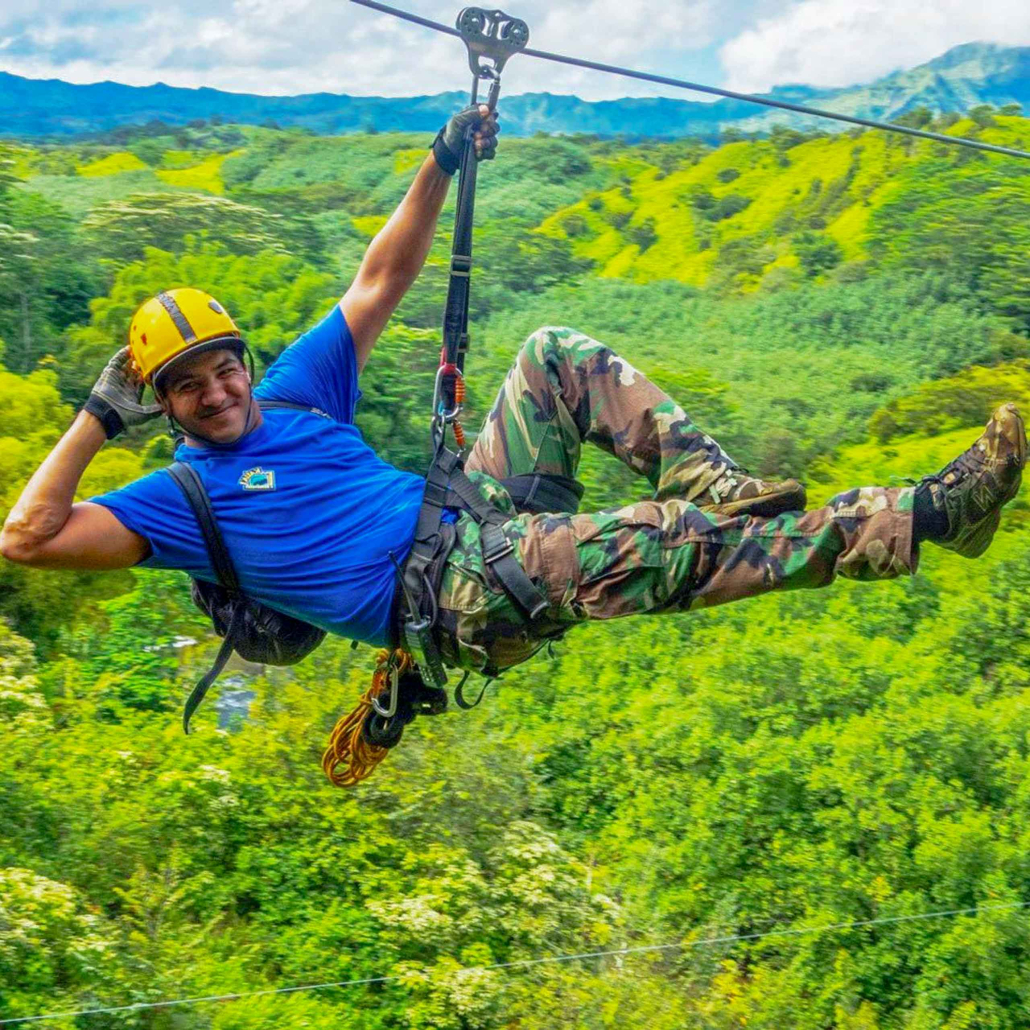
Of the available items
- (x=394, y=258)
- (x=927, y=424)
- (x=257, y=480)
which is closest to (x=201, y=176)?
(x=927, y=424)

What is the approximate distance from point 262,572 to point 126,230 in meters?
21.4

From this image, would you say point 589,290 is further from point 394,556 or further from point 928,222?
point 394,556

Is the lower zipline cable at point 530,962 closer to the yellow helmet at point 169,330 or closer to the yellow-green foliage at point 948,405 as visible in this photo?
the yellow helmet at point 169,330

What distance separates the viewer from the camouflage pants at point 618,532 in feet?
8.20

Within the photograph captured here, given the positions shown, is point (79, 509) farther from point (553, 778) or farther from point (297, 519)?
point (553, 778)

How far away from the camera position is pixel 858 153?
27.6m

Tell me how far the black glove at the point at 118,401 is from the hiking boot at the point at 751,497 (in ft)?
3.51

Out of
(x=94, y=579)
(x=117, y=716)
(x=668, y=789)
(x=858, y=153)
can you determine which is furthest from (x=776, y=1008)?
(x=858, y=153)

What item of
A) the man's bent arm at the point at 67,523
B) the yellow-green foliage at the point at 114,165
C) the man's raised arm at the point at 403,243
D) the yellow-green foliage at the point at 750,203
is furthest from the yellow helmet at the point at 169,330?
the yellow-green foliage at the point at 114,165

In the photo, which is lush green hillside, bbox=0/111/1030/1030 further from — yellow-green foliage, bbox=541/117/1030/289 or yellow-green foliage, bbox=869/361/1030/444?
yellow-green foliage, bbox=541/117/1030/289

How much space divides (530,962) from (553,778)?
365 centimetres

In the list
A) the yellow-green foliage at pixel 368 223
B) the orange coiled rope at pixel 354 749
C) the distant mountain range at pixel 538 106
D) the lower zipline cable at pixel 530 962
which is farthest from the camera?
the distant mountain range at pixel 538 106

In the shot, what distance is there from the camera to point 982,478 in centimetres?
245

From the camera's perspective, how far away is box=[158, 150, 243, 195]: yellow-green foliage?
27725 millimetres
